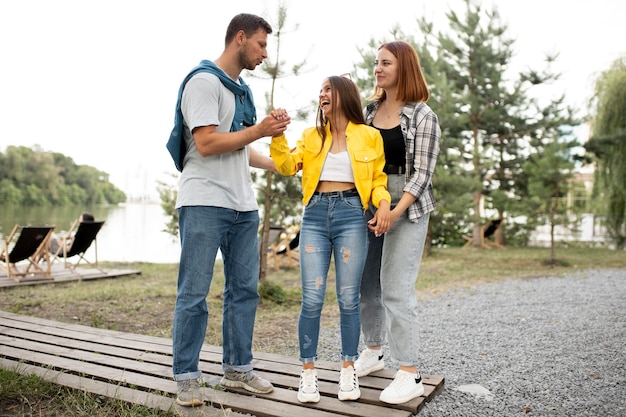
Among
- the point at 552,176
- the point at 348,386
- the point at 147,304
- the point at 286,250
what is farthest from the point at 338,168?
the point at 552,176

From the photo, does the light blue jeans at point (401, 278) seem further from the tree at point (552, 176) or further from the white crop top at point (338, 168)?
the tree at point (552, 176)

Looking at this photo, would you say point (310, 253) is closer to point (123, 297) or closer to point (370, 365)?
point (370, 365)

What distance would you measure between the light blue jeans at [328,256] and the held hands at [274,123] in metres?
0.38

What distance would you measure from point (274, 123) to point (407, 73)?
0.78 meters

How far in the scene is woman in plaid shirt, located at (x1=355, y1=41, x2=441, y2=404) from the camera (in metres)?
2.61

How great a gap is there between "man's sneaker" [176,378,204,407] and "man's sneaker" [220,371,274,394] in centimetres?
23

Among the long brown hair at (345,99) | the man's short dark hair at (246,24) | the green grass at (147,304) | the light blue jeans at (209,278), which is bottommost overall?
the green grass at (147,304)

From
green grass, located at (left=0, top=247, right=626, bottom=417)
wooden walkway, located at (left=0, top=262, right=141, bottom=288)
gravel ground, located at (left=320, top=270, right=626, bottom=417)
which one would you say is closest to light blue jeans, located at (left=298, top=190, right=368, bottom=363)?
gravel ground, located at (left=320, top=270, right=626, bottom=417)

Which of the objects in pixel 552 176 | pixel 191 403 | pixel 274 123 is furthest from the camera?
pixel 552 176

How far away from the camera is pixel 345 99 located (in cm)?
261

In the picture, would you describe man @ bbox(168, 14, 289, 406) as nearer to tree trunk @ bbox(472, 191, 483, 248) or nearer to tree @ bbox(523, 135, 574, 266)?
tree @ bbox(523, 135, 574, 266)

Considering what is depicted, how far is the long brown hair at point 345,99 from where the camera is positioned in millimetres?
2605

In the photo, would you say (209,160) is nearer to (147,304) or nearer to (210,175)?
(210,175)

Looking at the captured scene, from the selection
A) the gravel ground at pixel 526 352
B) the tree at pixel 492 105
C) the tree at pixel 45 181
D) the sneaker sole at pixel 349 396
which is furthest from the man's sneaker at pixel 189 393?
the tree at pixel 45 181
